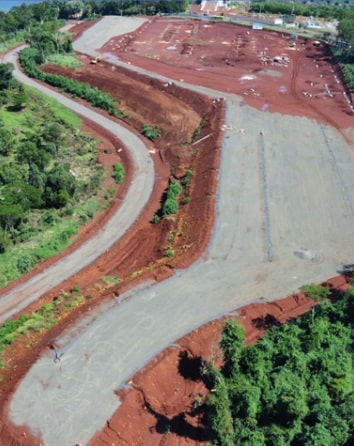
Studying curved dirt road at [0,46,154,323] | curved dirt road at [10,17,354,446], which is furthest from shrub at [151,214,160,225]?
curved dirt road at [10,17,354,446]

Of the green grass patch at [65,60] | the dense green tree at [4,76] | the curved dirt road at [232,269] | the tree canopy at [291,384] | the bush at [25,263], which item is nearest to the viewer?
the tree canopy at [291,384]

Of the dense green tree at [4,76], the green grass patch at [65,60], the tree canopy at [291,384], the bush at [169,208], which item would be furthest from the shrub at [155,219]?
the green grass patch at [65,60]

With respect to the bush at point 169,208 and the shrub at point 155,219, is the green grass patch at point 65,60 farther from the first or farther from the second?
the shrub at point 155,219

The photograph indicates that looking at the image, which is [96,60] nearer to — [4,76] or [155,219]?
[4,76]

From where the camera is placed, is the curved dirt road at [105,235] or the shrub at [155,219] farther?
the shrub at [155,219]

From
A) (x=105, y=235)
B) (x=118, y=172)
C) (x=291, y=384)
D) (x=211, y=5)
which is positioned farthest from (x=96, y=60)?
(x=291, y=384)

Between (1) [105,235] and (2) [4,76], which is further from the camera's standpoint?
(2) [4,76]

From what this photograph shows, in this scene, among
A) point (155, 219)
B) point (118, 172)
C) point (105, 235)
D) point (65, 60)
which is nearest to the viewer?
point (105, 235)
